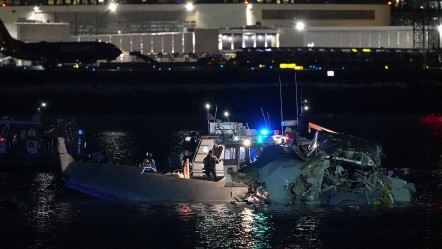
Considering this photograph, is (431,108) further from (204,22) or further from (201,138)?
(201,138)

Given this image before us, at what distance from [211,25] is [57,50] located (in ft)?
83.6

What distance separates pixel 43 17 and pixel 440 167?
116 m

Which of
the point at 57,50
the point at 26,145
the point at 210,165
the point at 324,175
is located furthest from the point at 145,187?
the point at 57,50

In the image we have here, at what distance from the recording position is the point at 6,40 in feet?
541

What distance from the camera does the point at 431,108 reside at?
13512 cm

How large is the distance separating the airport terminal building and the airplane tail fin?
652 cm

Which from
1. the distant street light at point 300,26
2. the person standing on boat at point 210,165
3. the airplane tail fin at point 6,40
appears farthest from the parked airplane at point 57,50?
the person standing on boat at point 210,165

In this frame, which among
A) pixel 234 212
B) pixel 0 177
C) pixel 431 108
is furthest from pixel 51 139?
pixel 431 108

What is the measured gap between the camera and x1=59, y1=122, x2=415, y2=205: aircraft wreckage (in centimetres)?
4872

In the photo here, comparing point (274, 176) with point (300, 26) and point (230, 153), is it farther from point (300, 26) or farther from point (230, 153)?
point (300, 26)

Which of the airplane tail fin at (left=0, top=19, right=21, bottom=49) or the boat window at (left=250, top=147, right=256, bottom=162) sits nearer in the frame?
the boat window at (left=250, top=147, right=256, bottom=162)

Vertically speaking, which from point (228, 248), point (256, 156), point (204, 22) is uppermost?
point (204, 22)

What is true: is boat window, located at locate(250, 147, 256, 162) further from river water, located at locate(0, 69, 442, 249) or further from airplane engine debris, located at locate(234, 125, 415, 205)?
river water, located at locate(0, 69, 442, 249)

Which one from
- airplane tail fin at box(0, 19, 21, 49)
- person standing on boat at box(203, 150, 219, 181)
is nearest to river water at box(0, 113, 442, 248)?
person standing on boat at box(203, 150, 219, 181)
